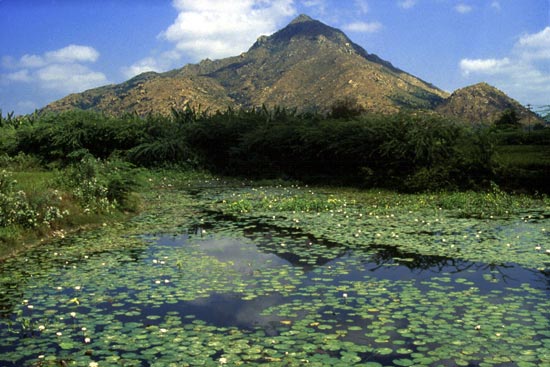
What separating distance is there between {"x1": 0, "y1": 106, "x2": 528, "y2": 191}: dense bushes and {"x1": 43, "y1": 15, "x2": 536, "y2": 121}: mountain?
116 feet

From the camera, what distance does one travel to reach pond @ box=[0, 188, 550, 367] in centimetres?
535

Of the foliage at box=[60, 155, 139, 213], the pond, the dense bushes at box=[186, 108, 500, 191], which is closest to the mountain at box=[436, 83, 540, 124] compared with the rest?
the dense bushes at box=[186, 108, 500, 191]

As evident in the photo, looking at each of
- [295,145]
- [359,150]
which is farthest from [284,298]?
[295,145]

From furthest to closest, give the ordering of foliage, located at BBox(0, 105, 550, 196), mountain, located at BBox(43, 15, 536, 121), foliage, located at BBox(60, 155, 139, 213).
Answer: mountain, located at BBox(43, 15, 536, 121)
foliage, located at BBox(0, 105, 550, 196)
foliage, located at BBox(60, 155, 139, 213)

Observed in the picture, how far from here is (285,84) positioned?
359 feet

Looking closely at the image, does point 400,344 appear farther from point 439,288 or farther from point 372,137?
point 372,137

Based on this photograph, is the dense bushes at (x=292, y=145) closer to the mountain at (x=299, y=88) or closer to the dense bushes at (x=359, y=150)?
the dense bushes at (x=359, y=150)

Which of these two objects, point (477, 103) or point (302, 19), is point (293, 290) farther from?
point (302, 19)

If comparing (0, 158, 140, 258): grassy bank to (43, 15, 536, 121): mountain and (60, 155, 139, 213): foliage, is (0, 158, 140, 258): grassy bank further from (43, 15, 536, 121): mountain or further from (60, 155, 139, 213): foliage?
(43, 15, 536, 121): mountain

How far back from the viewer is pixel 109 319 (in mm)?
6367

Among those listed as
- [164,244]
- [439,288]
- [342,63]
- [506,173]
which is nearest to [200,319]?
[439,288]

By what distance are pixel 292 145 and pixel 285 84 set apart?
285 ft

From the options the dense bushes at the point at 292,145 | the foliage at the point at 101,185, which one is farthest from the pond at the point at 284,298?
the dense bushes at the point at 292,145

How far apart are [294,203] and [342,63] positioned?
99.0 metres
